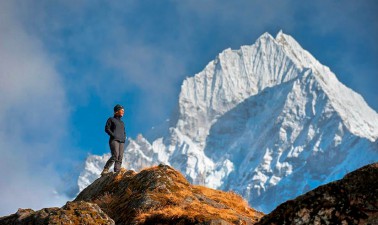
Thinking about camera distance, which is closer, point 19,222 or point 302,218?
point 302,218

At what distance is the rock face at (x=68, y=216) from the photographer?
11906 mm

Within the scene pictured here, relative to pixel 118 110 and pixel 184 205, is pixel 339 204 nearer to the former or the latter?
pixel 184 205

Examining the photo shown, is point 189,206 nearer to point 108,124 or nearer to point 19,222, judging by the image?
point 19,222

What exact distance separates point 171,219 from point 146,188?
9.69 ft

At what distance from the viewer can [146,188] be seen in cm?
1653

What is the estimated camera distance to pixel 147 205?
14812mm

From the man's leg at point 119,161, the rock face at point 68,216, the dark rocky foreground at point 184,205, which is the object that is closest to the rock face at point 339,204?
the dark rocky foreground at point 184,205

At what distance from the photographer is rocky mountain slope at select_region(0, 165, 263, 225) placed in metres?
12.5

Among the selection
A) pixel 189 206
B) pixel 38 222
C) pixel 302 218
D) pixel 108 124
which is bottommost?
pixel 302 218

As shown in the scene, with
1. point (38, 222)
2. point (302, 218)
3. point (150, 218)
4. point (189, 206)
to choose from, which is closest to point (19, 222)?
point (38, 222)

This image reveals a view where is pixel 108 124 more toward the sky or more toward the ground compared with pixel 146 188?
more toward the sky

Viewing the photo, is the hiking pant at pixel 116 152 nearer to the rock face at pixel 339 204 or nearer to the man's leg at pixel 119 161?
the man's leg at pixel 119 161

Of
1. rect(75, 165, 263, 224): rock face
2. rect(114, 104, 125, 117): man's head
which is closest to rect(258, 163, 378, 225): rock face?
rect(75, 165, 263, 224): rock face

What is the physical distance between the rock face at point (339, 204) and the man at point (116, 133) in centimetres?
1358
